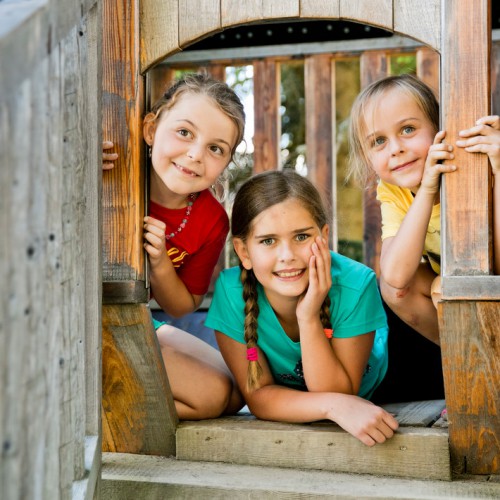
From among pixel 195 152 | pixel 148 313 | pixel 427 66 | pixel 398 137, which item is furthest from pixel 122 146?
pixel 427 66

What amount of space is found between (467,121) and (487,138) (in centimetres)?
8

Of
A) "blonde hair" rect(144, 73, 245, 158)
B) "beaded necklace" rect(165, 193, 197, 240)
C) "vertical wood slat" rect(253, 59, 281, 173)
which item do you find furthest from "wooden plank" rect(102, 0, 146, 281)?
"vertical wood slat" rect(253, 59, 281, 173)

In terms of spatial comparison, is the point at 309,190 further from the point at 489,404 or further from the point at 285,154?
the point at 285,154

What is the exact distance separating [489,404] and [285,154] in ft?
20.2

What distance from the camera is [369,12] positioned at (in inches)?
86.1

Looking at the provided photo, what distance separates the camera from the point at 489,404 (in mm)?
2229

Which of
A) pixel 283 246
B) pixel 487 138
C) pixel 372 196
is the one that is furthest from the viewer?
pixel 372 196

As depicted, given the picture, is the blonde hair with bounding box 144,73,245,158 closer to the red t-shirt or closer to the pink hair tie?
the red t-shirt

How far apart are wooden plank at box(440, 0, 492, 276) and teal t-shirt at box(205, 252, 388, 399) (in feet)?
1.68

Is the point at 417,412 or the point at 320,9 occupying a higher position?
the point at 320,9

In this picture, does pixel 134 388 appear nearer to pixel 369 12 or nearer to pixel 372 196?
pixel 369 12

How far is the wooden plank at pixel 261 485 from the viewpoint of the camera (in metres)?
2.12

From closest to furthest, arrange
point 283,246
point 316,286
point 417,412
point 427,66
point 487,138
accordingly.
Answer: point 487,138, point 316,286, point 283,246, point 417,412, point 427,66

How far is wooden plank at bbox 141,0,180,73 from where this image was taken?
2.33 metres
